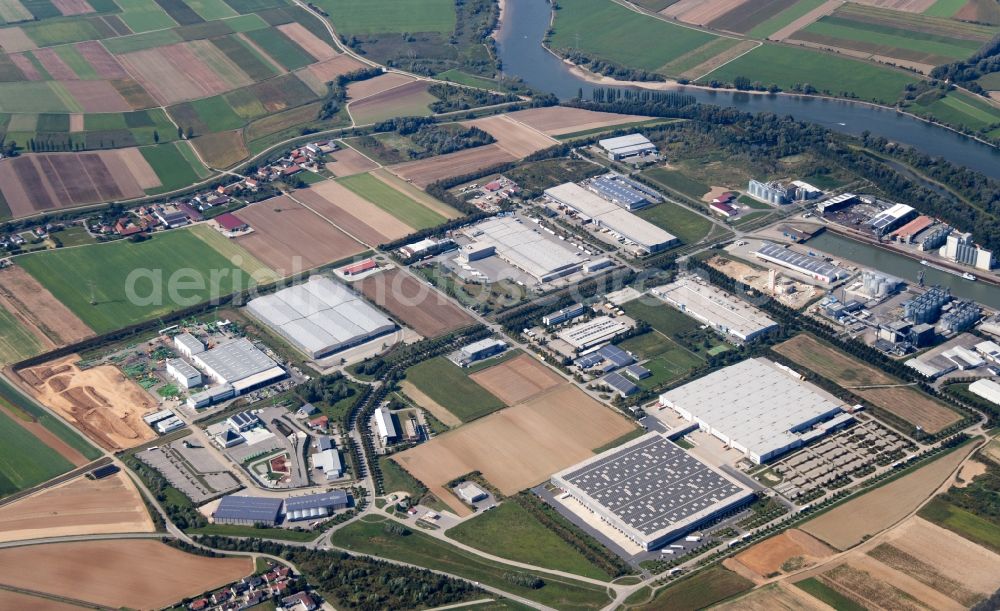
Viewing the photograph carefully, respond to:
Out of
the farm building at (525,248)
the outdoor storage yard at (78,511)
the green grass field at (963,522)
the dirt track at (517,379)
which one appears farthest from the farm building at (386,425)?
the green grass field at (963,522)

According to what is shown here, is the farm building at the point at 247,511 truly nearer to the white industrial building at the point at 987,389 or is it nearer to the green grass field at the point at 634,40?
the white industrial building at the point at 987,389

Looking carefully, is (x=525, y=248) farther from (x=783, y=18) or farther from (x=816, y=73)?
(x=783, y=18)

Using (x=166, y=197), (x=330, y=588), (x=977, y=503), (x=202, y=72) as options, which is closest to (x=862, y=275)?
(x=977, y=503)

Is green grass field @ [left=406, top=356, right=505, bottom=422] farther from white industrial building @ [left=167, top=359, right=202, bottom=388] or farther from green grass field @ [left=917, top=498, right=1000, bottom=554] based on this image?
green grass field @ [left=917, top=498, right=1000, bottom=554]

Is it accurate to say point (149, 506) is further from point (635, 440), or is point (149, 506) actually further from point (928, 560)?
point (928, 560)

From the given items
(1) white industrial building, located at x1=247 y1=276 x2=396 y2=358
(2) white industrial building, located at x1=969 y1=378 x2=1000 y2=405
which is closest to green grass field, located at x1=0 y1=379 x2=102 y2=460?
(1) white industrial building, located at x1=247 y1=276 x2=396 y2=358

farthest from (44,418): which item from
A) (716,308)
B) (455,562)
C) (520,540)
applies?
(716,308)
